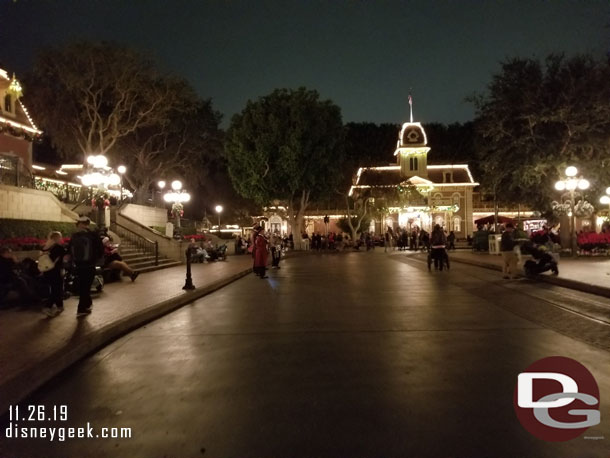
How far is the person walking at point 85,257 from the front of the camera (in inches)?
372

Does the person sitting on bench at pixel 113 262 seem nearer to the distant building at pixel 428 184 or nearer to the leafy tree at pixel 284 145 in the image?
the leafy tree at pixel 284 145

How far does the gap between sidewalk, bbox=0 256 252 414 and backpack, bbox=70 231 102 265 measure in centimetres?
102

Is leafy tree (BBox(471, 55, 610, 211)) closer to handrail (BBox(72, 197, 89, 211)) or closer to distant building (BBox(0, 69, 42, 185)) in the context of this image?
handrail (BBox(72, 197, 89, 211))

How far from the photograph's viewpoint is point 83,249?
31.0 feet

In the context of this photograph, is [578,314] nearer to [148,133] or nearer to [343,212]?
[148,133]

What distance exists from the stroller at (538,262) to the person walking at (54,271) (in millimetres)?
13203

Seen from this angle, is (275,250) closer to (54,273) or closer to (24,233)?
(24,233)

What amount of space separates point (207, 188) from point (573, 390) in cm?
5695

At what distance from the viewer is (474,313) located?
33.5 ft

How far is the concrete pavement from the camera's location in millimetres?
4133

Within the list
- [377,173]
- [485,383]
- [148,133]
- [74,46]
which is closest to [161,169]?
[148,133]


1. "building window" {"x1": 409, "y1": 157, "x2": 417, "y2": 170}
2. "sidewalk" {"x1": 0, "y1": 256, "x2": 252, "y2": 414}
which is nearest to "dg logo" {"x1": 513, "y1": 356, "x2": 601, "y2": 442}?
"sidewalk" {"x1": 0, "y1": 256, "x2": 252, "y2": 414}

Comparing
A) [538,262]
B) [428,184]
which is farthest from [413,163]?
[538,262]

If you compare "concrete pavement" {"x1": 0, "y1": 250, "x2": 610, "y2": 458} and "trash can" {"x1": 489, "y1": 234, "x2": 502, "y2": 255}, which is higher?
"trash can" {"x1": 489, "y1": 234, "x2": 502, "y2": 255}
